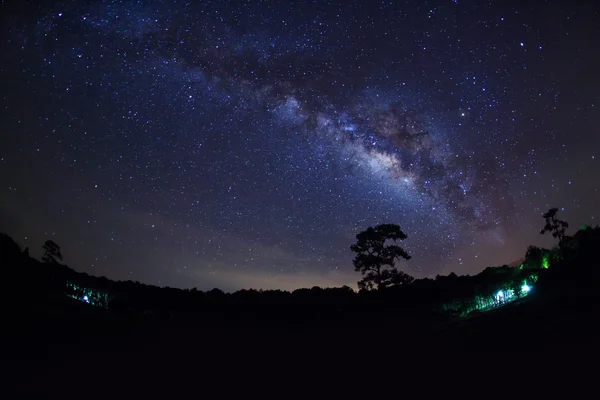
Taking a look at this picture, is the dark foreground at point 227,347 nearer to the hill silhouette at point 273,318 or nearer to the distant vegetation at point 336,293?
the hill silhouette at point 273,318

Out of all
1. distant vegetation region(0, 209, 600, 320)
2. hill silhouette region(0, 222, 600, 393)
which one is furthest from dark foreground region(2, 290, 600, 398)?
distant vegetation region(0, 209, 600, 320)

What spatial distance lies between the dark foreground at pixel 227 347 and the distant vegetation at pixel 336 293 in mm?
2759

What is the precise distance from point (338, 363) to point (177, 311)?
13.7m

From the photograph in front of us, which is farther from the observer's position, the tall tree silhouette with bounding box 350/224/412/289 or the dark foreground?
the tall tree silhouette with bounding box 350/224/412/289

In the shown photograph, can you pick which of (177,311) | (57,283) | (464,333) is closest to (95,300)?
(57,283)

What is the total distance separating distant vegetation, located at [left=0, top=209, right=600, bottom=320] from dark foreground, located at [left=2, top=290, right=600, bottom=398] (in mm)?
2759

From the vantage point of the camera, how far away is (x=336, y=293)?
27.7 metres

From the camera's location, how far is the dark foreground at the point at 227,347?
409 inches

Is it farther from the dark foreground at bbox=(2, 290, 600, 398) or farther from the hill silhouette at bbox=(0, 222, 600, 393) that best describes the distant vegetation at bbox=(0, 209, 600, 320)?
the dark foreground at bbox=(2, 290, 600, 398)

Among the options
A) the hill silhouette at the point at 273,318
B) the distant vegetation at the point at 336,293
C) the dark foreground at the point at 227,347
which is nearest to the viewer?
the dark foreground at the point at 227,347

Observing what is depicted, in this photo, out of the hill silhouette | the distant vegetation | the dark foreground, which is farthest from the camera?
the distant vegetation

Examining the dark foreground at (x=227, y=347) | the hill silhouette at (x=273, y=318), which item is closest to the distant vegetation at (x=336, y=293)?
the hill silhouette at (x=273, y=318)

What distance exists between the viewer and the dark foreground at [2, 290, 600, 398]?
34.1ft

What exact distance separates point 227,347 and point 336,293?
45.7ft
